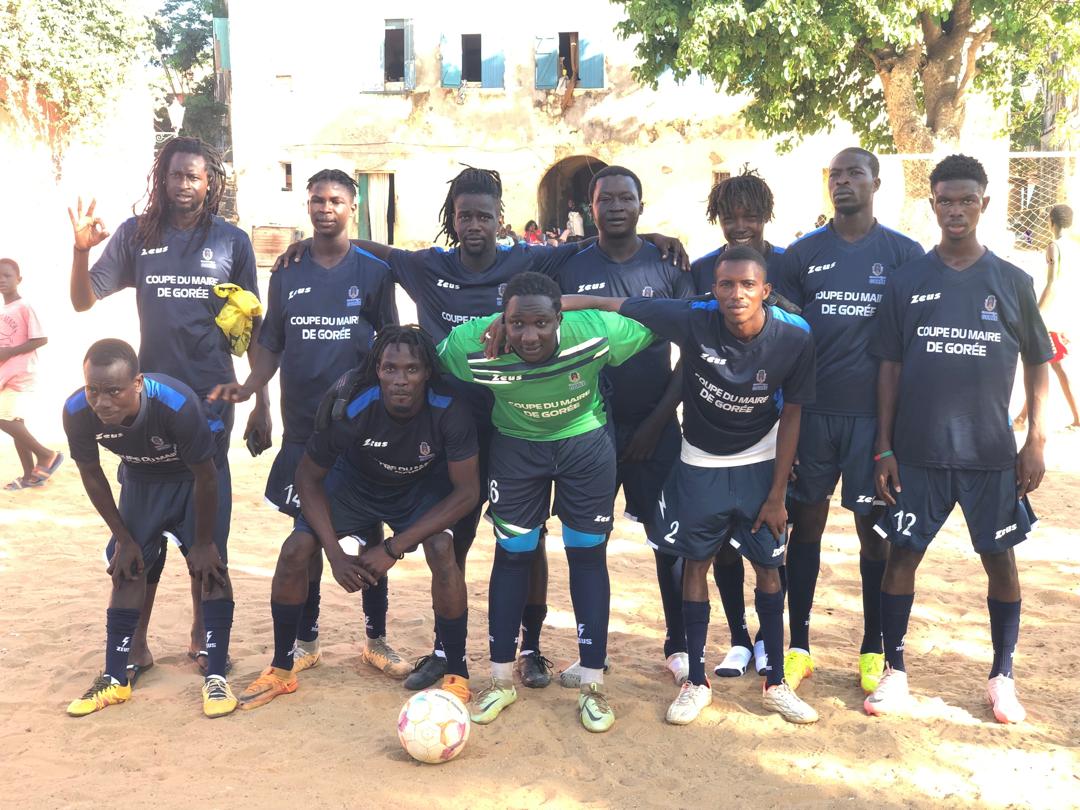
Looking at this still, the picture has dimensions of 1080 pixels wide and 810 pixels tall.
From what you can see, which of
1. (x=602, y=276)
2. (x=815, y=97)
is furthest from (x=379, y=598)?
(x=815, y=97)

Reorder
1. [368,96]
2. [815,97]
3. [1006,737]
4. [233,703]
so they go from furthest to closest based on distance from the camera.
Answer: [368,96], [815,97], [233,703], [1006,737]

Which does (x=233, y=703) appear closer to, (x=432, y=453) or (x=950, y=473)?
(x=432, y=453)

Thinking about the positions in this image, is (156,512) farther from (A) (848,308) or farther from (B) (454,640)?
(A) (848,308)

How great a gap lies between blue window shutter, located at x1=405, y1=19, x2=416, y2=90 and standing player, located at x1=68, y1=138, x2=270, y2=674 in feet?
71.5

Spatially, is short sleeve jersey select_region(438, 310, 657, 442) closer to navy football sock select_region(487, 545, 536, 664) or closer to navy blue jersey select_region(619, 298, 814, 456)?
navy blue jersey select_region(619, 298, 814, 456)

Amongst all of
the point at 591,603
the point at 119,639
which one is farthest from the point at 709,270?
the point at 119,639

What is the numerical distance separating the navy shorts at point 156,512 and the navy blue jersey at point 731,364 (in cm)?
217

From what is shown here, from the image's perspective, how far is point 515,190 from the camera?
26.1m

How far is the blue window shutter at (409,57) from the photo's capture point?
25.6m

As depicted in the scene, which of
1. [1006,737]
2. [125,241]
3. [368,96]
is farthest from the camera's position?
[368,96]

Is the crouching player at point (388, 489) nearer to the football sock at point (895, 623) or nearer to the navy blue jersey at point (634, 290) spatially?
the navy blue jersey at point (634, 290)

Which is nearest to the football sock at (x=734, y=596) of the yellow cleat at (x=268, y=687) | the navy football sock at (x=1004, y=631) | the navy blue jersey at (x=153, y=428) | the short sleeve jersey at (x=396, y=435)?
the navy football sock at (x=1004, y=631)

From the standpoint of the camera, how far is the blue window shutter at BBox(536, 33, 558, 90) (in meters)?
25.2

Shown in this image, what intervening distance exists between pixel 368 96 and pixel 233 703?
76.9ft
